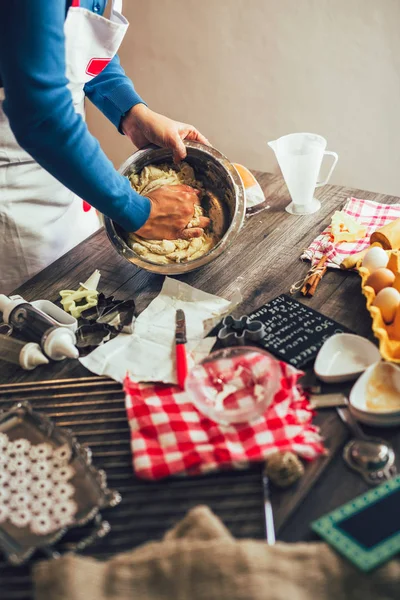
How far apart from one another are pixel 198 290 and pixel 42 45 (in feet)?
1.91

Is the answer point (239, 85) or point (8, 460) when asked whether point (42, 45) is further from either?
point (239, 85)

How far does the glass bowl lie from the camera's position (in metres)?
0.99

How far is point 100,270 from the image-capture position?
1.49 meters

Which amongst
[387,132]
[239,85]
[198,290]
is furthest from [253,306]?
[239,85]

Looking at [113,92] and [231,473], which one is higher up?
[113,92]

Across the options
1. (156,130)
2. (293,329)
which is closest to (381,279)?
(293,329)

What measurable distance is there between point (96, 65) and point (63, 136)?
0.44 meters

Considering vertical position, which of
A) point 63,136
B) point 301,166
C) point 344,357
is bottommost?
point 344,357

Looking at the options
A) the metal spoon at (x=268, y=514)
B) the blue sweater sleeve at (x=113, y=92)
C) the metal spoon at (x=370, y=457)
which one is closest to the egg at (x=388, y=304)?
the metal spoon at (x=370, y=457)

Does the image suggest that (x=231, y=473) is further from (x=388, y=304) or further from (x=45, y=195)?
(x=45, y=195)

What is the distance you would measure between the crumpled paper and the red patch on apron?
0.57 m

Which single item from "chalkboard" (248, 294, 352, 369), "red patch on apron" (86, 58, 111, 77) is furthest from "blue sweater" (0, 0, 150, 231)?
"chalkboard" (248, 294, 352, 369)

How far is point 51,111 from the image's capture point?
1.14m

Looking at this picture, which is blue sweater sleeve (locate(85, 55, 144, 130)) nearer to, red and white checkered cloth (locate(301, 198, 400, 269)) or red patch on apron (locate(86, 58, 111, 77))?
red patch on apron (locate(86, 58, 111, 77))
